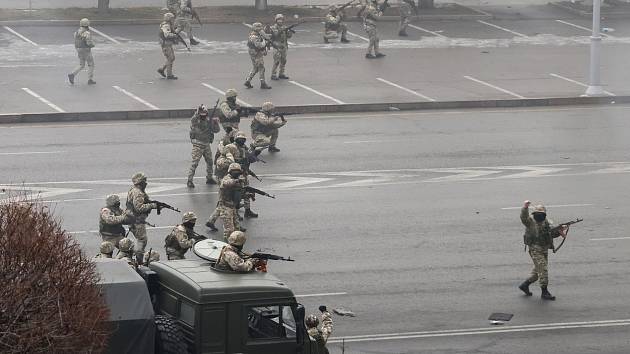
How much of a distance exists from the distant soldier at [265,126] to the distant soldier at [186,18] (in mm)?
12933

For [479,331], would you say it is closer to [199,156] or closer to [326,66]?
[199,156]

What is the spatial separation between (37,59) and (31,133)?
8354mm

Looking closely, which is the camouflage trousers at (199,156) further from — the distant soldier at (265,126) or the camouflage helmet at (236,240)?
the camouflage helmet at (236,240)

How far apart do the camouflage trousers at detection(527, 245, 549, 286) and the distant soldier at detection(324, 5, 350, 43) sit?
2195cm

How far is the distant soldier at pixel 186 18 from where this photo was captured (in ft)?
129

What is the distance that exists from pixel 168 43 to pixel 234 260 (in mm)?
21398

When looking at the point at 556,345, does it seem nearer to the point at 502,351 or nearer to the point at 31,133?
the point at 502,351

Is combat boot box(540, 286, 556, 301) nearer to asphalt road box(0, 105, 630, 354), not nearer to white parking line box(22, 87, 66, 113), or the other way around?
asphalt road box(0, 105, 630, 354)

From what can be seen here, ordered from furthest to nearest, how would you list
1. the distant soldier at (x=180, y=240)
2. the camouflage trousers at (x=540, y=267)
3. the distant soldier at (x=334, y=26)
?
the distant soldier at (x=334, y=26), the camouflage trousers at (x=540, y=267), the distant soldier at (x=180, y=240)

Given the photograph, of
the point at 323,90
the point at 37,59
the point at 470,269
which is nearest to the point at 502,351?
the point at 470,269

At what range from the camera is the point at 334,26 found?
39.9 metres

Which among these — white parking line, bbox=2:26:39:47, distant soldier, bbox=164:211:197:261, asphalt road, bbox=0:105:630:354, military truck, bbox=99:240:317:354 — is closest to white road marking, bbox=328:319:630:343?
asphalt road, bbox=0:105:630:354

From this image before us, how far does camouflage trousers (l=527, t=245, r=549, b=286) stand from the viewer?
1831 centimetres

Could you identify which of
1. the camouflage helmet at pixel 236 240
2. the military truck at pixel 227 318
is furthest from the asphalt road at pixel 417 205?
the military truck at pixel 227 318
